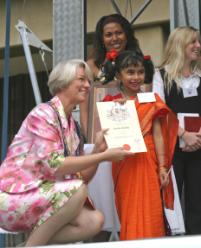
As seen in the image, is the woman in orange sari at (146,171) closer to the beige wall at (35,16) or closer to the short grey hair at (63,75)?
the short grey hair at (63,75)

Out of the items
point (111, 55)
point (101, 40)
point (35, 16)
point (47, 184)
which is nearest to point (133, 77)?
point (111, 55)

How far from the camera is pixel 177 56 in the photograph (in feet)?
12.2

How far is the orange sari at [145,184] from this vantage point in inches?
128

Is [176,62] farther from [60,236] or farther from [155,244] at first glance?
[155,244]

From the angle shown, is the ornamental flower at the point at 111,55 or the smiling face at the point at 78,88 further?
the ornamental flower at the point at 111,55

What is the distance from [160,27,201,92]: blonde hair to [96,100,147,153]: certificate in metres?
0.48

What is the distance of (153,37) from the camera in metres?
7.75

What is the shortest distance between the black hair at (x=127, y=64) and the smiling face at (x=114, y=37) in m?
0.30

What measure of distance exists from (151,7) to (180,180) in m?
4.55

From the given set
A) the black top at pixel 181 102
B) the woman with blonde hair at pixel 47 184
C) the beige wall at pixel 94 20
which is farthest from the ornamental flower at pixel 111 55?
the beige wall at pixel 94 20

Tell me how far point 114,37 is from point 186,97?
28.0 inches

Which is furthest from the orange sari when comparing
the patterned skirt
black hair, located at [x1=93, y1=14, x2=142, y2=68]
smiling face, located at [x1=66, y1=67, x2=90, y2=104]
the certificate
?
black hair, located at [x1=93, y1=14, x2=142, y2=68]

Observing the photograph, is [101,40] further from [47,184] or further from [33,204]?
[33,204]

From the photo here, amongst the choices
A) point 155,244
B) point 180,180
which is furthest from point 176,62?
point 155,244
